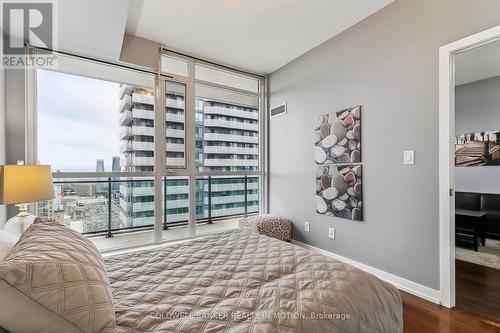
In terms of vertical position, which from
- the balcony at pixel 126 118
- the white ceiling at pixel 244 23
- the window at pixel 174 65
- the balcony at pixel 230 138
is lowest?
the balcony at pixel 230 138

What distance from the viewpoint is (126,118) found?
311 centimetres

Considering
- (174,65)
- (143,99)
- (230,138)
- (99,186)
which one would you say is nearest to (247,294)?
(99,186)

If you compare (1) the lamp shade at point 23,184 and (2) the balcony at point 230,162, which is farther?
(2) the balcony at point 230,162

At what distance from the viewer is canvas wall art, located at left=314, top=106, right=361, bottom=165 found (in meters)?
2.71

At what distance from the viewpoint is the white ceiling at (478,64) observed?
10.3 ft

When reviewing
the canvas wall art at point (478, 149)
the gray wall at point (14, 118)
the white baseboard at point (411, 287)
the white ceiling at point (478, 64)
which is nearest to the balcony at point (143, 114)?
the gray wall at point (14, 118)

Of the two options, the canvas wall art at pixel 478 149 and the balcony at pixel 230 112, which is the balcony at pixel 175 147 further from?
the canvas wall art at pixel 478 149

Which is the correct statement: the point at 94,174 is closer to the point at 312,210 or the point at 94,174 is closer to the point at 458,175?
the point at 312,210

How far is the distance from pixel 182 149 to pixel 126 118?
77cm

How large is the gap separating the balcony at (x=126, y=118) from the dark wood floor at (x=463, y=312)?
3.38 metres

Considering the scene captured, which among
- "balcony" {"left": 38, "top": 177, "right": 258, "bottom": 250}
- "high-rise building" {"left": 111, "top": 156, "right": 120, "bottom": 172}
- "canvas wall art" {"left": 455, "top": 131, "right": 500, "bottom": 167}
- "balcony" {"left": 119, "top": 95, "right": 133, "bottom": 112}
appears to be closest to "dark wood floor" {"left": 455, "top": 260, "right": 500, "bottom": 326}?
"canvas wall art" {"left": 455, "top": 131, "right": 500, "bottom": 167}

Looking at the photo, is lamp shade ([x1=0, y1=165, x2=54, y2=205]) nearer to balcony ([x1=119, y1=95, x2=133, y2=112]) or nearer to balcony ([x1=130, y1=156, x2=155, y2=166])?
balcony ([x1=130, y1=156, x2=155, y2=166])

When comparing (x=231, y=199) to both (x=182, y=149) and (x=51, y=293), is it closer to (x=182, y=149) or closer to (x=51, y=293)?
(x=182, y=149)

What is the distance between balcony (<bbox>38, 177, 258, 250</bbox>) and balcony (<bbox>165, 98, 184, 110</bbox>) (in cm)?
98
